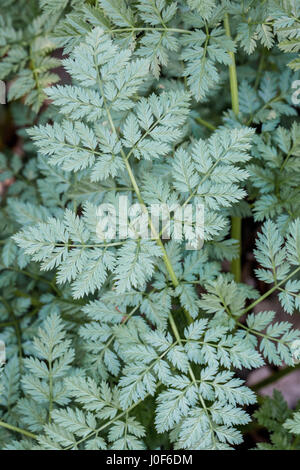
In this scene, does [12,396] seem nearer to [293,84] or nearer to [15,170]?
[15,170]

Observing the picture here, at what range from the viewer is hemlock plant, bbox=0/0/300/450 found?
3.87 feet

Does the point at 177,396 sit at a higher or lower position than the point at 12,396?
higher

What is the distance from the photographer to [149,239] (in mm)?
1211

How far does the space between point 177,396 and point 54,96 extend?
81 centimetres

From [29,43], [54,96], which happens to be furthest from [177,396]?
[29,43]

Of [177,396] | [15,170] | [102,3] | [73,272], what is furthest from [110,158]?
[15,170]

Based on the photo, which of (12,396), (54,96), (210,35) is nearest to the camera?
(54,96)

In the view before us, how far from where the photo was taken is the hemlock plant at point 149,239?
3.87 feet

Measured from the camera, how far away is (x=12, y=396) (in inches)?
57.8

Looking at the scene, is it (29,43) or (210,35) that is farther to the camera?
(29,43)

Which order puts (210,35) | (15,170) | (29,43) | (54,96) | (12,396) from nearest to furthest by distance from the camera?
(54,96) < (210,35) < (12,396) < (29,43) < (15,170)
